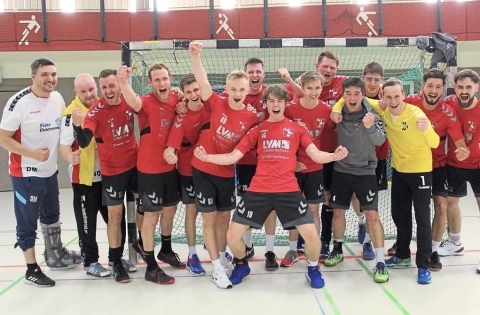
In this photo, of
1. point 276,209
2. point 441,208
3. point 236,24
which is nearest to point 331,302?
point 276,209

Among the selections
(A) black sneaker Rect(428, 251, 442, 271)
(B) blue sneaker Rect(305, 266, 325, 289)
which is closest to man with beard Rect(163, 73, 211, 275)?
(B) blue sneaker Rect(305, 266, 325, 289)

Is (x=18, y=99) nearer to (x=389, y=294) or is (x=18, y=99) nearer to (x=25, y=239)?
(x=25, y=239)

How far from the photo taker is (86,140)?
11.7 feet

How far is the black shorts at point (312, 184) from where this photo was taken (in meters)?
3.85

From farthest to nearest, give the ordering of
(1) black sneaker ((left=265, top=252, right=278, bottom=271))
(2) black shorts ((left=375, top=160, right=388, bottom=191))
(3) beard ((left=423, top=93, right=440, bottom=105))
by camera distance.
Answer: (2) black shorts ((left=375, top=160, right=388, bottom=191)) < (1) black sneaker ((left=265, top=252, right=278, bottom=271)) < (3) beard ((left=423, top=93, right=440, bottom=105))

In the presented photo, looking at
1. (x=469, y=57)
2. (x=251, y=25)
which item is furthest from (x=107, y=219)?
(x=469, y=57)

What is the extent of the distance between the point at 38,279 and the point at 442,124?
4178mm

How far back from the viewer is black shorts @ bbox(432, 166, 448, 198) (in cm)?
397

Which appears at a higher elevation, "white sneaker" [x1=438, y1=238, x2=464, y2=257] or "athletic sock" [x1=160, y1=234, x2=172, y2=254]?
"athletic sock" [x1=160, y1=234, x2=172, y2=254]

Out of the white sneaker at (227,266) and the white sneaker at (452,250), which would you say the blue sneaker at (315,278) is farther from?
the white sneaker at (452,250)

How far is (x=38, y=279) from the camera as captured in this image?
3754 mm

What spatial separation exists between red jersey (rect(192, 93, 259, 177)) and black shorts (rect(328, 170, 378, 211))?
1014mm

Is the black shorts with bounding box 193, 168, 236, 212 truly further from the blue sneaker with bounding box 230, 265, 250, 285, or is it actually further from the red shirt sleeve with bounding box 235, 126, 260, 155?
the blue sneaker with bounding box 230, 265, 250, 285

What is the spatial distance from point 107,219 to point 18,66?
8146 millimetres
